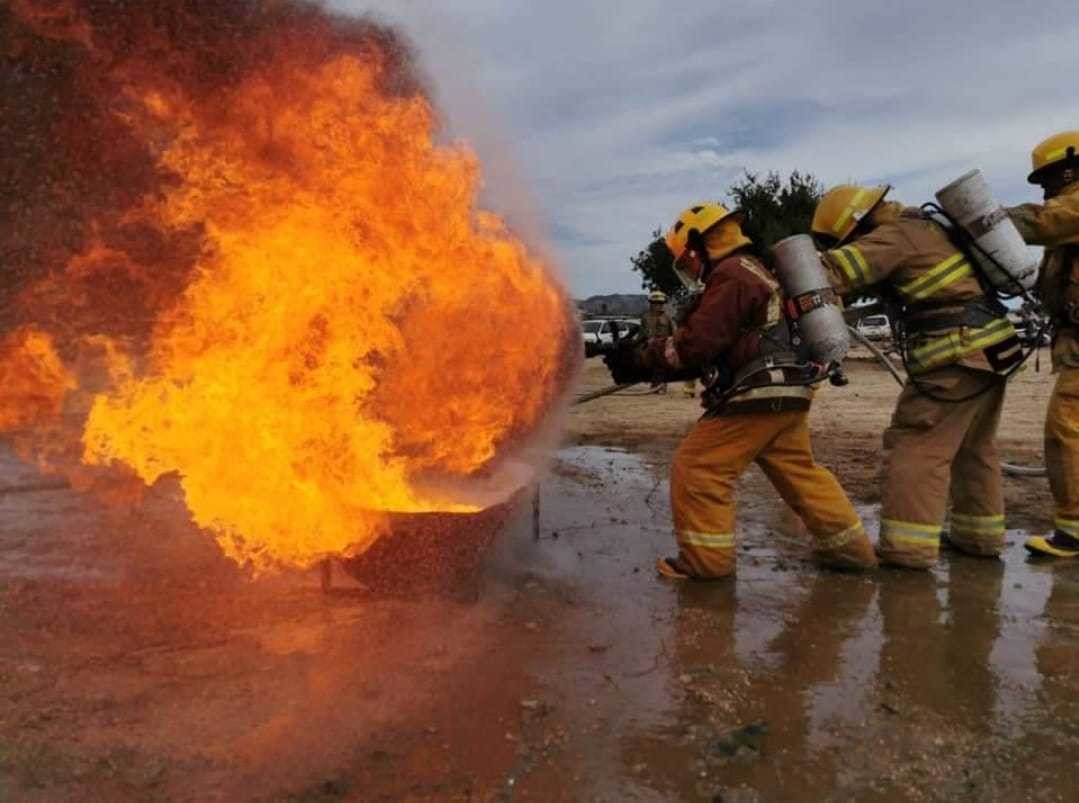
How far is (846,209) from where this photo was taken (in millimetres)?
5090

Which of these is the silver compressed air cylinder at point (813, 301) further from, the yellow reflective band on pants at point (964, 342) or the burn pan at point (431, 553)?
the burn pan at point (431, 553)

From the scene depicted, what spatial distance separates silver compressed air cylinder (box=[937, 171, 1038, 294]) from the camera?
189 inches

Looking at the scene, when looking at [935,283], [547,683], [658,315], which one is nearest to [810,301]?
[935,283]

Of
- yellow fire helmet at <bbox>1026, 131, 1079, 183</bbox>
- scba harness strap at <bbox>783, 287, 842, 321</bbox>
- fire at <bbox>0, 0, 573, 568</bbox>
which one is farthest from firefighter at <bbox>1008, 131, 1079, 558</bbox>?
fire at <bbox>0, 0, 573, 568</bbox>

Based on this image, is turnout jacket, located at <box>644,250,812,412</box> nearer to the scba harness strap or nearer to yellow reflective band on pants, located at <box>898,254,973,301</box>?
the scba harness strap

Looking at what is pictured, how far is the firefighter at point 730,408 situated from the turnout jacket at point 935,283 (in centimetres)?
50

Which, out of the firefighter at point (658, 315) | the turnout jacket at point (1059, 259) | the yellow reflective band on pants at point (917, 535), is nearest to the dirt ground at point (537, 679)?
the yellow reflective band on pants at point (917, 535)

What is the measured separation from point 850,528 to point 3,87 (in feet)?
30.7

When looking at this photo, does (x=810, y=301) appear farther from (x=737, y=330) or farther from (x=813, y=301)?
(x=737, y=330)

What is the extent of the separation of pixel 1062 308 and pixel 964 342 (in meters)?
0.99

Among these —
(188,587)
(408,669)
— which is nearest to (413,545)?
(408,669)

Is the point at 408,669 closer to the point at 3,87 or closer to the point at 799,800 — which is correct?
the point at 799,800

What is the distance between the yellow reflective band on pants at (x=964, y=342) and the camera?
492cm

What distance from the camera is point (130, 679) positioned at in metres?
3.38
